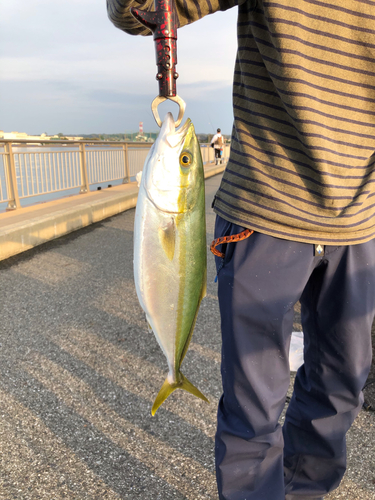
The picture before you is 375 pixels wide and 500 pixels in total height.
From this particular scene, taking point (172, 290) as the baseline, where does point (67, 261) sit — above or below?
below

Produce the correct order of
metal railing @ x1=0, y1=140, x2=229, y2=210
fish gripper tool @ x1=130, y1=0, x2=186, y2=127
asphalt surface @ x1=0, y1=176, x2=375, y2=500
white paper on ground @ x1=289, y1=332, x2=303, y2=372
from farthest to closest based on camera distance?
1. metal railing @ x1=0, y1=140, x2=229, y2=210
2. white paper on ground @ x1=289, y1=332, x2=303, y2=372
3. asphalt surface @ x1=0, y1=176, x2=375, y2=500
4. fish gripper tool @ x1=130, y1=0, x2=186, y2=127

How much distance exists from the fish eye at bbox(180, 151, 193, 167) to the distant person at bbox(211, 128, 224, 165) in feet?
76.9

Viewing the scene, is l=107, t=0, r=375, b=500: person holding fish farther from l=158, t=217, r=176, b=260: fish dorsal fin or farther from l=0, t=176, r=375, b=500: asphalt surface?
l=0, t=176, r=375, b=500: asphalt surface

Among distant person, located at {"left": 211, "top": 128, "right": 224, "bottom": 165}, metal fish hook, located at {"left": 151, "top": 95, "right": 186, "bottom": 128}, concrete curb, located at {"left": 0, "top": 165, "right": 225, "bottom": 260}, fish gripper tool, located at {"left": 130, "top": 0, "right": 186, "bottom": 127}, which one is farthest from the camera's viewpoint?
distant person, located at {"left": 211, "top": 128, "right": 224, "bottom": 165}

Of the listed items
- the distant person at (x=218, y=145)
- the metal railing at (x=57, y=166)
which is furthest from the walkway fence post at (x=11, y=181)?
the distant person at (x=218, y=145)

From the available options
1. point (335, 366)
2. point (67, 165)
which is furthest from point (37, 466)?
point (67, 165)

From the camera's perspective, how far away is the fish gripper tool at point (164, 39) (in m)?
1.15

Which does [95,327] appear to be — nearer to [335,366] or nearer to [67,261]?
[67,261]

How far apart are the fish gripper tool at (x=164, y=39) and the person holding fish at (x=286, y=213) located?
0.14 meters

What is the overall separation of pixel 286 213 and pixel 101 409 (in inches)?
69.4

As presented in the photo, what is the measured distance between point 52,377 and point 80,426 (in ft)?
1.88

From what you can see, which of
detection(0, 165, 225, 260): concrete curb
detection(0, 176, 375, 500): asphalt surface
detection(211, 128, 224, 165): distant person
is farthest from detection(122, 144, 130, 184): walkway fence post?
detection(211, 128, 224, 165): distant person

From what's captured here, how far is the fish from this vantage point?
1.33 meters

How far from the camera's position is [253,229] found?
4.20 feet
